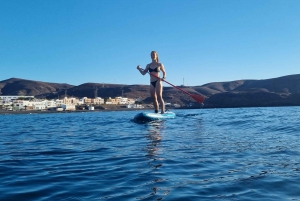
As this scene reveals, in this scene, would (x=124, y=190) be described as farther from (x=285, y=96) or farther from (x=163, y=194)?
(x=285, y=96)

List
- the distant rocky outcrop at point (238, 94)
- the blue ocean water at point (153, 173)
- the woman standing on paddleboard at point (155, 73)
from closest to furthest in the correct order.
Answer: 1. the blue ocean water at point (153, 173)
2. the woman standing on paddleboard at point (155, 73)
3. the distant rocky outcrop at point (238, 94)

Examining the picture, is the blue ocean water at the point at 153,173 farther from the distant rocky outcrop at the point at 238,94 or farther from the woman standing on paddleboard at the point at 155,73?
the distant rocky outcrop at the point at 238,94

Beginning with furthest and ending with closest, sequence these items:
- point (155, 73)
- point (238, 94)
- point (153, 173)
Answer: point (238, 94) < point (155, 73) < point (153, 173)

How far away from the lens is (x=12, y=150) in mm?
6977

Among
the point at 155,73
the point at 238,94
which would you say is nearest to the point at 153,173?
the point at 155,73

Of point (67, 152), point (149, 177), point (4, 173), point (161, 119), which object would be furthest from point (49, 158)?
point (161, 119)

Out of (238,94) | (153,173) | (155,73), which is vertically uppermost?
(238,94)

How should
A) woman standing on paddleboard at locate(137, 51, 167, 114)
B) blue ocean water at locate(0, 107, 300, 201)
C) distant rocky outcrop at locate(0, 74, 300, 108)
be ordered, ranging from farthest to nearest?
distant rocky outcrop at locate(0, 74, 300, 108) < woman standing on paddleboard at locate(137, 51, 167, 114) < blue ocean water at locate(0, 107, 300, 201)

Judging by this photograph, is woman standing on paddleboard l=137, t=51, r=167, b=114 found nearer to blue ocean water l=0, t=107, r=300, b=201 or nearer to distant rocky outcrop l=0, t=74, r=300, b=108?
blue ocean water l=0, t=107, r=300, b=201

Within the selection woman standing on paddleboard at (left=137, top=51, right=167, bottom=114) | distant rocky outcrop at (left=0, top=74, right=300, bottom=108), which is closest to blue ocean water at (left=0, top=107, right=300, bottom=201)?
woman standing on paddleboard at (left=137, top=51, right=167, bottom=114)

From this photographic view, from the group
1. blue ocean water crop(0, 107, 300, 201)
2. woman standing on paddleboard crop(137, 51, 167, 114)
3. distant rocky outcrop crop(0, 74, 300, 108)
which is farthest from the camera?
distant rocky outcrop crop(0, 74, 300, 108)

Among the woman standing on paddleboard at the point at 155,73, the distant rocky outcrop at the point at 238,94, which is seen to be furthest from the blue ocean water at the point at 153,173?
the distant rocky outcrop at the point at 238,94

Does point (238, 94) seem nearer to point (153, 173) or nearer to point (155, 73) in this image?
point (155, 73)

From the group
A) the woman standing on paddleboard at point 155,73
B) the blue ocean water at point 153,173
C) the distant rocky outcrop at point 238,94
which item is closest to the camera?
the blue ocean water at point 153,173
